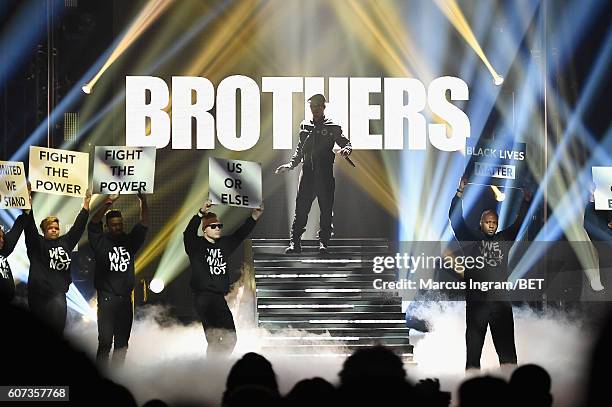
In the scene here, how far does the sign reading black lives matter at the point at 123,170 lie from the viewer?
697 centimetres

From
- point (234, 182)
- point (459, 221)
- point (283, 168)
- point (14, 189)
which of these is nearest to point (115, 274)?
point (14, 189)

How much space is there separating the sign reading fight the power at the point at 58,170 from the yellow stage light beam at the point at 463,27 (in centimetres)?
264

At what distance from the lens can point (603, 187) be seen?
711cm

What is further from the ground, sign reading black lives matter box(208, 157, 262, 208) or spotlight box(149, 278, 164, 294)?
sign reading black lives matter box(208, 157, 262, 208)

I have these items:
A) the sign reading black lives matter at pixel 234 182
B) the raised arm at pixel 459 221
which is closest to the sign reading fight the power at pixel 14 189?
the sign reading black lives matter at pixel 234 182

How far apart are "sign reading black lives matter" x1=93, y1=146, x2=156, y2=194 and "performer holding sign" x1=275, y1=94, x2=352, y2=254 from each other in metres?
0.87

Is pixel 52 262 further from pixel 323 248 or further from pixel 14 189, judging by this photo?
pixel 323 248

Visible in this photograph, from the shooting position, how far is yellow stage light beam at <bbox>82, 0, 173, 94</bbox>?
23.3 feet

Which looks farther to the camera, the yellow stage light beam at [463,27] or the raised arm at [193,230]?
the yellow stage light beam at [463,27]

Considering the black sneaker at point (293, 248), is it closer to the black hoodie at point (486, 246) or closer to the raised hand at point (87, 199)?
the black hoodie at point (486, 246)

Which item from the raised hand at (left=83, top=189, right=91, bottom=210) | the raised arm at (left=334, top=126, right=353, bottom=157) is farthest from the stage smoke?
the raised arm at (left=334, top=126, right=353, bottom=157)

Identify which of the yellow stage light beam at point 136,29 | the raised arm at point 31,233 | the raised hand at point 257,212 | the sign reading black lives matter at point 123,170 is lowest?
the raised arm at point 31,233

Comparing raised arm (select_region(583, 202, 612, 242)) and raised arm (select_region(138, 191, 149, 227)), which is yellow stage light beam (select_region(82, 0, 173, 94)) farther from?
raised arm (select_region(583, 202, 612, 242))

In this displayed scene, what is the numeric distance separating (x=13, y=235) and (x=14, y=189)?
31cm
